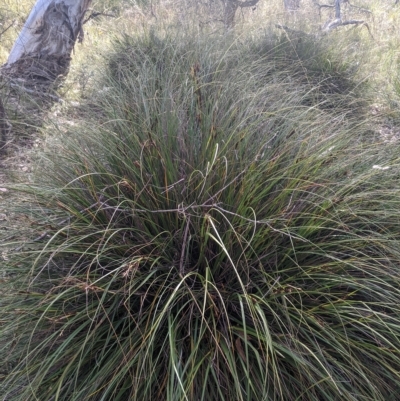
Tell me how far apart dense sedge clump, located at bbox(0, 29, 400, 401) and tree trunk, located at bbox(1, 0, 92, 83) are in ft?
11.6

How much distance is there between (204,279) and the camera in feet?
7.67

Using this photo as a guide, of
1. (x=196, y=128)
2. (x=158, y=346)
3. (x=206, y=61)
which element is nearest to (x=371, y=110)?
(x=206, y=61)

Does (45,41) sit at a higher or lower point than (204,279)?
higher

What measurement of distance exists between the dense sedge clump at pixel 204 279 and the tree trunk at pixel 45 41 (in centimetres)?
355

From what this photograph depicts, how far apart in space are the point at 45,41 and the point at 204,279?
16.5 feet

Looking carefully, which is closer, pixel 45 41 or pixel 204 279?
pixel 204 279

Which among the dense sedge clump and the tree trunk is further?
the tree trunk

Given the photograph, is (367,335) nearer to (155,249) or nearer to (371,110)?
(155,249)

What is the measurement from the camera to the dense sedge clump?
211 cm

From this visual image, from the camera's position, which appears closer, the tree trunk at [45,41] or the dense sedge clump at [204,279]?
the dense sedge clump at [204,279]

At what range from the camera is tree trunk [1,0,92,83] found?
621 cm

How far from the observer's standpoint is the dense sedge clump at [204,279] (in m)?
2.11

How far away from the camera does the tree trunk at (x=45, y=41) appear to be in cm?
621

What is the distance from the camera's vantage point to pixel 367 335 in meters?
2.25
